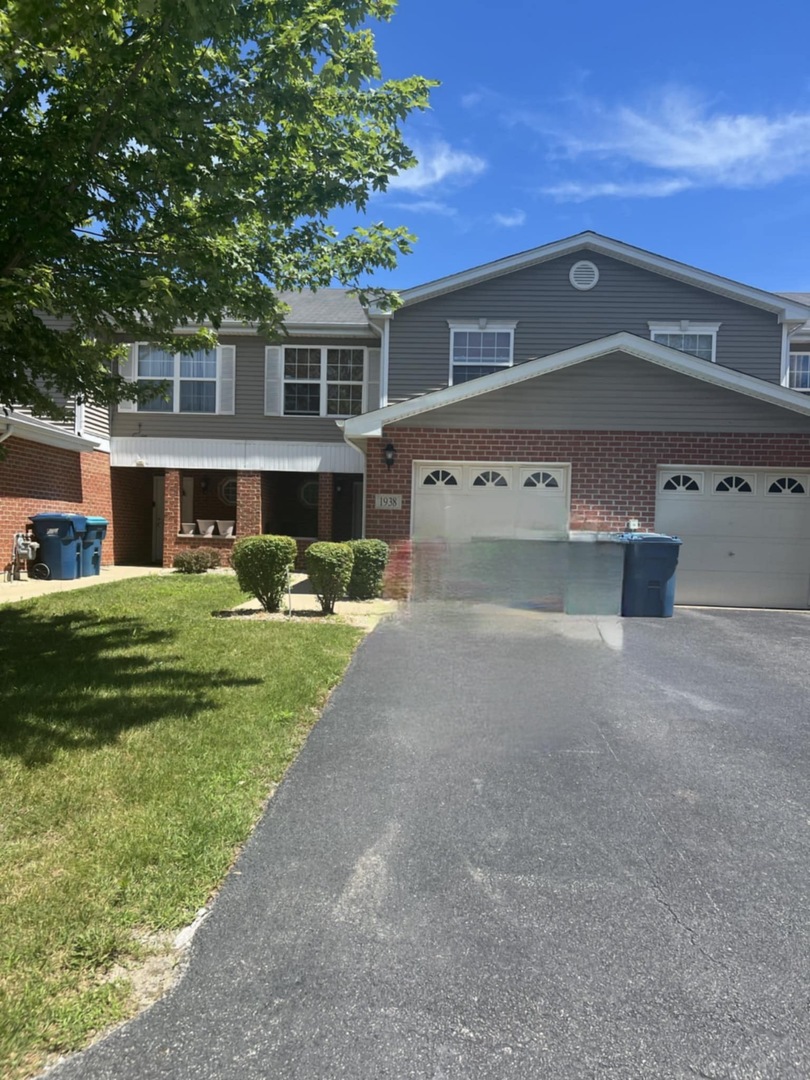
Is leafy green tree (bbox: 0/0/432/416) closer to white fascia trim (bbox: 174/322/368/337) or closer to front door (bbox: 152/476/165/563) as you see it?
white fascia trim (bbox: 174/322/368/337)

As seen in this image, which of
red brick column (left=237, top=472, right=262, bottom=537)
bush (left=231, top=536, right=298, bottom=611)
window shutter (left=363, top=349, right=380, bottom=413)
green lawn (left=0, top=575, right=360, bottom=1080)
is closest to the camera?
green lawn (left=0, top=575, right=360, bottom=1080)

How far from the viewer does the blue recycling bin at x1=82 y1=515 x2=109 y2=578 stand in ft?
47.6

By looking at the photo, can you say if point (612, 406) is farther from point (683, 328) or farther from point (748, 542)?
point (683, 328)

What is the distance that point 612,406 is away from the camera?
464 inches

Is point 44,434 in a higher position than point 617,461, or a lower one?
higher

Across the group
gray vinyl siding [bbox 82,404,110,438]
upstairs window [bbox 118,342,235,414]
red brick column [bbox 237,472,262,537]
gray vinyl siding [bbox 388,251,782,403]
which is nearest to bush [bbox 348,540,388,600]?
gray vinyl siding [bbox 388,251,782,403]

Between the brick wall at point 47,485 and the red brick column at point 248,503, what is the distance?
3.22 metres

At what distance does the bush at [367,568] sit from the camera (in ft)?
35.8

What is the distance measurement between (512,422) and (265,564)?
483 cm

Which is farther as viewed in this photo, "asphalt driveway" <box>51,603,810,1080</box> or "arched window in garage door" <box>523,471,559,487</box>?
"arched window in garage door" <box>523,471,559,487</box>

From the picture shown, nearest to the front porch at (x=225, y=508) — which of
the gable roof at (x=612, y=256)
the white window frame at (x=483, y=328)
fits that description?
the white window frame at (x=483, y=328)

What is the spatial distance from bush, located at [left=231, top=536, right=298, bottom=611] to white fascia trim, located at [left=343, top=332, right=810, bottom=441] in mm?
2991

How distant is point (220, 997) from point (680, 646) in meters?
7.01

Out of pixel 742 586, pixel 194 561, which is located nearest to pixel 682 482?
pixel 742 586
